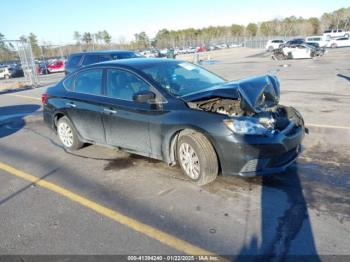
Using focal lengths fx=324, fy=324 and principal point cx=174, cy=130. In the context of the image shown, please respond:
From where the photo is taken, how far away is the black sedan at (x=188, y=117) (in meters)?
3.89

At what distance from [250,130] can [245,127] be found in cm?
7

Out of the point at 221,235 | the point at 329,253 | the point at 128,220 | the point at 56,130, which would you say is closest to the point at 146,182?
the point at 128,220

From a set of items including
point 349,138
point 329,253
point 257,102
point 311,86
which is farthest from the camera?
point 311,86

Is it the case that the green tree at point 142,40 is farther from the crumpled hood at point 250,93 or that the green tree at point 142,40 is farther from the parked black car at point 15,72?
the crumpled hood at point 250,93

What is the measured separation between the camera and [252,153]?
12.5 ft

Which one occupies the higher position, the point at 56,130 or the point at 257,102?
the point at 257,102

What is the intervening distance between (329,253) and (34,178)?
13.3 feet

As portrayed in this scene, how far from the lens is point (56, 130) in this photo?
6465 millimetres

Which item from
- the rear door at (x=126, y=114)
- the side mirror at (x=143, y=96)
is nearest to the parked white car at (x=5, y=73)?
the rear door at (x=126, y=114)

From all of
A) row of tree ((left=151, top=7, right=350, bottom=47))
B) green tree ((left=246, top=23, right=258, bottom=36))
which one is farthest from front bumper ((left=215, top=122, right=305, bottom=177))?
green tree ((left=246, top=23, right=258, bottom=36))

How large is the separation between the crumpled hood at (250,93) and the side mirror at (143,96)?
45cm

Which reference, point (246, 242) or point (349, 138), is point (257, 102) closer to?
point (246, 242)

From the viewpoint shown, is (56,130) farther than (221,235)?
Yes

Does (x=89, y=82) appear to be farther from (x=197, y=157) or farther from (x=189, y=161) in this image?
(x=197, y=157)
